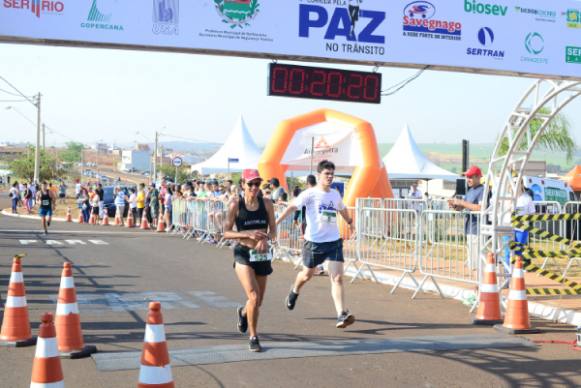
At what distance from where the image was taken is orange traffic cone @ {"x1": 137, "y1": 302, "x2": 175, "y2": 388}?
518 centimetres

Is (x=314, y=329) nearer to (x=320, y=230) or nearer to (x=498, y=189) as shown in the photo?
(x=320, y=230)

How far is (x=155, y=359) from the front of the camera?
17.1 feet

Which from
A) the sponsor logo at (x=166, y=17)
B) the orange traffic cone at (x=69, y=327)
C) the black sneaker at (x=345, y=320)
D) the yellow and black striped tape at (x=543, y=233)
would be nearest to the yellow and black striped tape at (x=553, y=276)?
the yellow and black striped tape at (x=543, y=233)

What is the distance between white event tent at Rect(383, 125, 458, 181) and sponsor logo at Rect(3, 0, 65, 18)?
2757 cm

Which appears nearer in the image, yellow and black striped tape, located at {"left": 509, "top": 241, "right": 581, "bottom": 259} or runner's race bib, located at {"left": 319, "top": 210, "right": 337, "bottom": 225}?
runner's race bib, located at {"left": 319, "top": 210, "right": 337, "bottom": 225}

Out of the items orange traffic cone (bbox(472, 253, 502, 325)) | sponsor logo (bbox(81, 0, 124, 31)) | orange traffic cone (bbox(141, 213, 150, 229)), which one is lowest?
orange traffic cone (bbox(472, 253, 502, 325))

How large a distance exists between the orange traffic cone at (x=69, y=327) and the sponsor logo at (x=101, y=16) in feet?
13.5

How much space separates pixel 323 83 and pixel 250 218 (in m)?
4.11

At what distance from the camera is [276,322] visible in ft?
30.8

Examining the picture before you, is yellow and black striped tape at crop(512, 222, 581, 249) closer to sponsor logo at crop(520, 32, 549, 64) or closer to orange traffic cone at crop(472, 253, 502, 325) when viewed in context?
orange traffic cone at crop(472, 253, 502, 325)

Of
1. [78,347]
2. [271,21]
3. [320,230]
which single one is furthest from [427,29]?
[78,347]

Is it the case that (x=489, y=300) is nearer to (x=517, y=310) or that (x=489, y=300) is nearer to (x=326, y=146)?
(x=517, y=310)

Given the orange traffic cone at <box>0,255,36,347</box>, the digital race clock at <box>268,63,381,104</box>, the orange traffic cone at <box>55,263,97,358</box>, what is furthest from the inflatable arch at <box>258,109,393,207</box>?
the orange traffic cone at <box>55,263,97,358</box>

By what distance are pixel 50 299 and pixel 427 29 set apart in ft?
23.7
